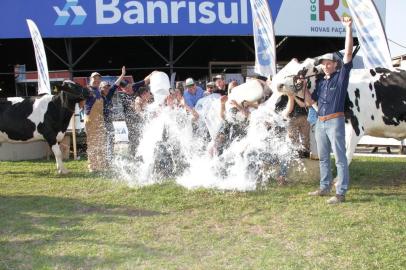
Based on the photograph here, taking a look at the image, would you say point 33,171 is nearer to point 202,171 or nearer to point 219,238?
point 202,171

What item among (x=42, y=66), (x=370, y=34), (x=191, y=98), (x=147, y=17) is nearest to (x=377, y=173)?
(x=370, y=34)

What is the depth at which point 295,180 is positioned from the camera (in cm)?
775

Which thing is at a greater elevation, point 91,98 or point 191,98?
point 91,98

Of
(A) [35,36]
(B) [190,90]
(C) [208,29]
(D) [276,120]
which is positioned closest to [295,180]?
(D) [276,120]

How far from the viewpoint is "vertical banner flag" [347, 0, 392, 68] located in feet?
30.9

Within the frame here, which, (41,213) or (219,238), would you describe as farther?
(41,213)

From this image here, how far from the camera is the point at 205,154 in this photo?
26.8 ft

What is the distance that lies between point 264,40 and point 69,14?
6.99 metres

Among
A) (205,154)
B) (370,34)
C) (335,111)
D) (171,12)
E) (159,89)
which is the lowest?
(205,154)

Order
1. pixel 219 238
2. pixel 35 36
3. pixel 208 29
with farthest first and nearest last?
pixel 208 29 → pixel 35 36 → pixel 219 238

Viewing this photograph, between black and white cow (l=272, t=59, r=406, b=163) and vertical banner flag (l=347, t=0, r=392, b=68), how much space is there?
2150 millimetres

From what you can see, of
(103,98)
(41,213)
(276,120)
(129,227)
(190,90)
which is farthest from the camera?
(103,98)

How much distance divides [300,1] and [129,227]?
12.9m

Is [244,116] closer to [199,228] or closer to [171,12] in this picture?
[199,228]
